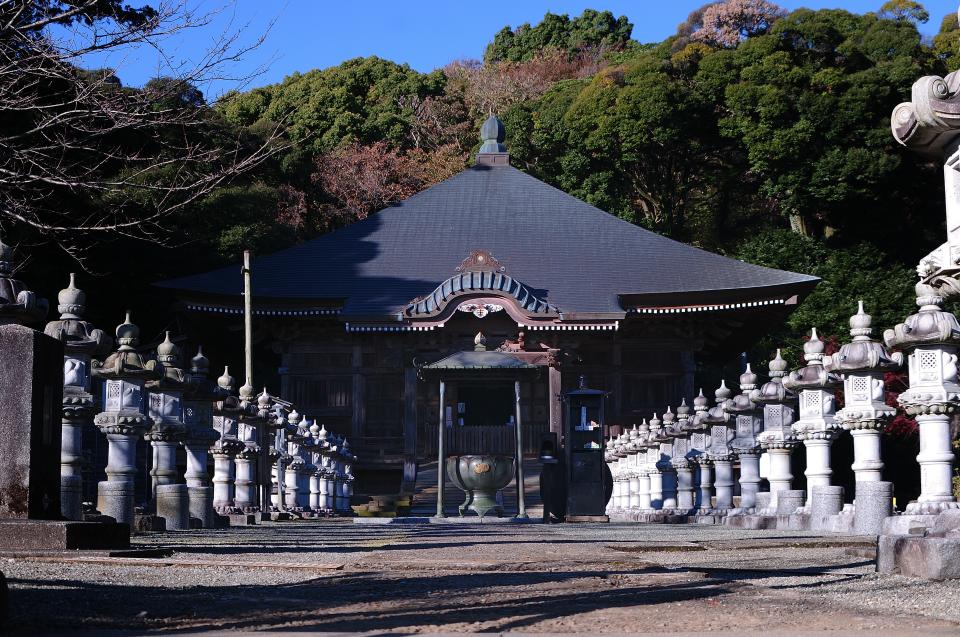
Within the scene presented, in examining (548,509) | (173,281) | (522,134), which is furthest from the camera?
(522,134)

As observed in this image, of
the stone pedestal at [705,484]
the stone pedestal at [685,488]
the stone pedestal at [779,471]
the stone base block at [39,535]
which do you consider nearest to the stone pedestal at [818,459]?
the stone pedestal at [779,471]

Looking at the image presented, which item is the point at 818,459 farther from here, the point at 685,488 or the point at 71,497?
the point at 685,488

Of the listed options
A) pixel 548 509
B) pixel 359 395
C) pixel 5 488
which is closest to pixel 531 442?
pixel 359 395

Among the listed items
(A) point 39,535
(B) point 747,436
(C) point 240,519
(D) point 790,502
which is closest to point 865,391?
(D) point 790,502

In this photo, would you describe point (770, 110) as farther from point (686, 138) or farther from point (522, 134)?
point (522, 134)

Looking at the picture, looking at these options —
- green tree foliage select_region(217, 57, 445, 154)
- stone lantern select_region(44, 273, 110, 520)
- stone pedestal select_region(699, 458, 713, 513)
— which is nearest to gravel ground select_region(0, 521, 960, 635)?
stone lantern select_region(44, 273, 110, 520)

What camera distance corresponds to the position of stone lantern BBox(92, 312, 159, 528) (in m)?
14.0

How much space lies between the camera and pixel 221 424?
2036 centimetres

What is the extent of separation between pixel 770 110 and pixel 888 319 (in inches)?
362

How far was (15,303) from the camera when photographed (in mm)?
10227

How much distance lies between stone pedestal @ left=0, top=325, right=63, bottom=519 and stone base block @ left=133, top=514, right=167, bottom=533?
18.9ft

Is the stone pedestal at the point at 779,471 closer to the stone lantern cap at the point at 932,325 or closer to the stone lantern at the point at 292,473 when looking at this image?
the stone lantern cap at the point at 932,325

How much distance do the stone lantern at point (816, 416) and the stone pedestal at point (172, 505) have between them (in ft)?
24.3

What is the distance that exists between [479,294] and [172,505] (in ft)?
81.9
